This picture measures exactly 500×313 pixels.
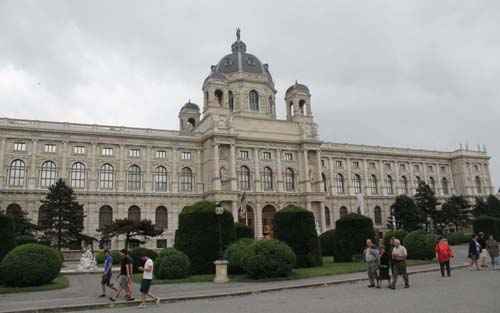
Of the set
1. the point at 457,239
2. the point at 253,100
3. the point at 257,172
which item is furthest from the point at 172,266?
the point at 253,100

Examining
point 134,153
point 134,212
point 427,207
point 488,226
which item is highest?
point 134,153

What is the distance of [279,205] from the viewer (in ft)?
209

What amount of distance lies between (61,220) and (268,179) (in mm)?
31124

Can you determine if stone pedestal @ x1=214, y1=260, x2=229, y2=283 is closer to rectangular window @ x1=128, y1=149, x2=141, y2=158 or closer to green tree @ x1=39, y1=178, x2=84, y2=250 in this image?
green tree @ x1=39, y1=178, x2=84, y2=250

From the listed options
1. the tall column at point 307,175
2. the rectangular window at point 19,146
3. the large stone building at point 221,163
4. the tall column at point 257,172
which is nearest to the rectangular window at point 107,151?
the large stone building at point 221,163

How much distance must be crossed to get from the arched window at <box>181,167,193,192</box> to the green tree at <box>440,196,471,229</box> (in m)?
37.7

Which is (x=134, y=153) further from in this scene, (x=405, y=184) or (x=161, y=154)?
(x=405, y=184)

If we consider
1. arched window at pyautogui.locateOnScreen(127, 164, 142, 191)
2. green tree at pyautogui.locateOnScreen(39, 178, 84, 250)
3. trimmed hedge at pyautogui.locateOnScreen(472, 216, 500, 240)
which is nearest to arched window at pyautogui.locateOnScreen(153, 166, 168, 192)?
arched window at pyautogui.locateOnScreen(127, 164, 142, 191)

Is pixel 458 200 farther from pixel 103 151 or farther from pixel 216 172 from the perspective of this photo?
pixel 103 151

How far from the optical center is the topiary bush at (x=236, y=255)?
22864mm

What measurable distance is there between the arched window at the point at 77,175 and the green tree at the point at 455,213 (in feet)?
169

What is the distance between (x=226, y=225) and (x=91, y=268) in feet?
40.6

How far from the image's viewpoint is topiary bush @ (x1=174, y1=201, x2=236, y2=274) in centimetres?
2475

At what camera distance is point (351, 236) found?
101 feet
